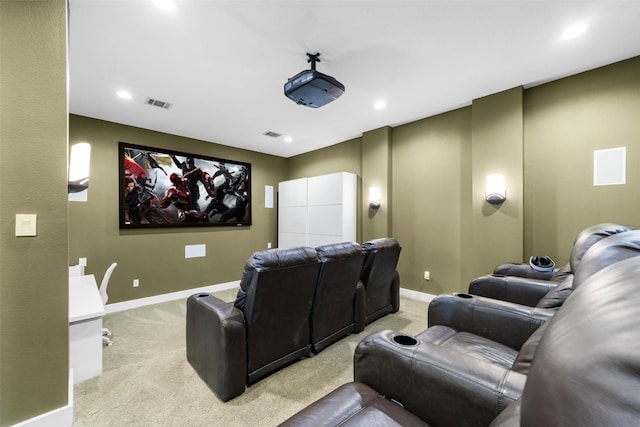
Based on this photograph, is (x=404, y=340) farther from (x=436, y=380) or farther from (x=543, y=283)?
(x=543, y=283)

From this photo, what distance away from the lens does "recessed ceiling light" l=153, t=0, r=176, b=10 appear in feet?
6.22

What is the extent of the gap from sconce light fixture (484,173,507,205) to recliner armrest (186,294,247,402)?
3.15 m

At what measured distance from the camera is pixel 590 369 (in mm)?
355

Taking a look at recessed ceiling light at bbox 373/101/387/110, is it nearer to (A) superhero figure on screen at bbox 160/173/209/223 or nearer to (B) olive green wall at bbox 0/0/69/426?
(B) olive green wall at bbox 0/0/69/426

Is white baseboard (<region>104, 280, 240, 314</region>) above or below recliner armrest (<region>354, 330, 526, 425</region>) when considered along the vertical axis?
Result: below

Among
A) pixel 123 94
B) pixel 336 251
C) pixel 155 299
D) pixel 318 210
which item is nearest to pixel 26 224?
pixel 336 251

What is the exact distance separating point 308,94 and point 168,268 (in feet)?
12.7

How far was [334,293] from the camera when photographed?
8.24 feet

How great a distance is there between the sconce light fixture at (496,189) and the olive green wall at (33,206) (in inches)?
161

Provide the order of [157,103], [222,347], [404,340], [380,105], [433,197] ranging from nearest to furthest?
1. [404,340]
2. [222,347]
3. [157,103]
4. [380,105]
5. [433,197]

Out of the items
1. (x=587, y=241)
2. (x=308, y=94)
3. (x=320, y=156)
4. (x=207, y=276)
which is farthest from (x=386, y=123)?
(x=207, y=276)

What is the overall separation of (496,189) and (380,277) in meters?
1.78

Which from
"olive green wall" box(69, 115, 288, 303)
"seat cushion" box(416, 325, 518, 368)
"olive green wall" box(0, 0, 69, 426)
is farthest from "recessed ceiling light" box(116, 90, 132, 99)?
"seat cushion" box(416, 325, 518, 368)

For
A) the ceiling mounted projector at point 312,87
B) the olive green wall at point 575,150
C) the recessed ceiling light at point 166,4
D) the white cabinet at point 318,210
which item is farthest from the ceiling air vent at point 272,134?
the olive green wall at point 575,150
